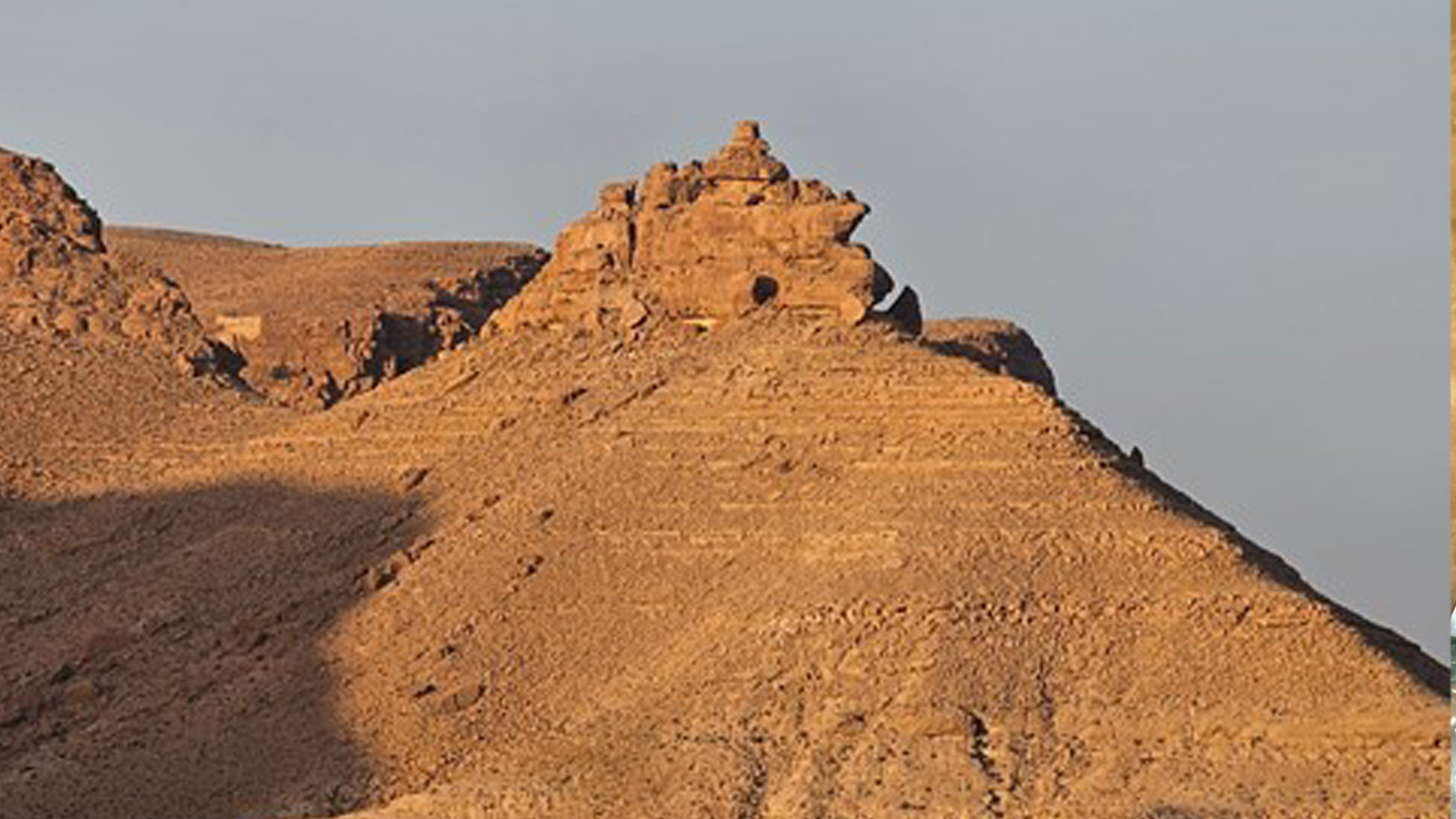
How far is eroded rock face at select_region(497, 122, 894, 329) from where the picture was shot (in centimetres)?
6769

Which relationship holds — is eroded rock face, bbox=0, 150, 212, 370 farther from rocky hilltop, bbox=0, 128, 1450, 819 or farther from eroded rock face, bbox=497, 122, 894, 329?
eroded rock face, bbox=497, 122, 894, 329

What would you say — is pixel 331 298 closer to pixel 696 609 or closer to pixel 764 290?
pixel 764 290

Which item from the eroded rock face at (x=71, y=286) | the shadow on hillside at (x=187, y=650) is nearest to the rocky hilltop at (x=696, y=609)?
the shadow on hillside at (x=187, y=650)

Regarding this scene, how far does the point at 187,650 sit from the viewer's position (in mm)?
65375

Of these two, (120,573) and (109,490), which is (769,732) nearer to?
(120,573)

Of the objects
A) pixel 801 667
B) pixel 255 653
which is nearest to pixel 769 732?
pixel 801 667

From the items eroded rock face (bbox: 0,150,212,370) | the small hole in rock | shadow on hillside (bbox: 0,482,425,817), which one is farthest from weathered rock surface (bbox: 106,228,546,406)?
the small hole in rock

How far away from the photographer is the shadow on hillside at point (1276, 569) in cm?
6009

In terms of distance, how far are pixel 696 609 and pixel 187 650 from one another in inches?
367

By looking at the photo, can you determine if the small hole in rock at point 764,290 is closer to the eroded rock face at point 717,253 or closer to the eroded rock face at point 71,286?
the eroded rock face at point 717,253

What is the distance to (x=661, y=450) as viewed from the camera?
64.3 meters

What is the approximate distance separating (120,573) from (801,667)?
16.5 metres

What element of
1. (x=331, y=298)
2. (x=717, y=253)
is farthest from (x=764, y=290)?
(x=331, y=298)

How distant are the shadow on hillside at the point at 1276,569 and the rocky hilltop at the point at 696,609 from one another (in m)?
0.19
